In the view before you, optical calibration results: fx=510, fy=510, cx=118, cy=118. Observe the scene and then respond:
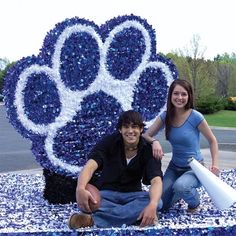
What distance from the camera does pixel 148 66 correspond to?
588 cm

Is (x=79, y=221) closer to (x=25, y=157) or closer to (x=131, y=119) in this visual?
(x=131, y=119)

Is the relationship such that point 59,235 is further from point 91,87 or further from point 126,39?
point 126,39

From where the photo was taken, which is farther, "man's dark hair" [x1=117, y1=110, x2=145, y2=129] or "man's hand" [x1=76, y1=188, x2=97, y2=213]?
"man's dark hair" [x1=117, y1=110, x2=145, y2=129]

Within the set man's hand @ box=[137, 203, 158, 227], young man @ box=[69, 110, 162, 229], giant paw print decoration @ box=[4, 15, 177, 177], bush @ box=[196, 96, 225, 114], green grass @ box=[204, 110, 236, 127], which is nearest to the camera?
man's hand @ box=[137, 203, 158, 227]

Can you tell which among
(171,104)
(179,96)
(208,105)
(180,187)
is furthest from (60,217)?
(208,105)

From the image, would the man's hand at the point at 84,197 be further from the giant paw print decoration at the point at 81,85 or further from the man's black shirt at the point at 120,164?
the giant paw print decoration at the point at 81,85

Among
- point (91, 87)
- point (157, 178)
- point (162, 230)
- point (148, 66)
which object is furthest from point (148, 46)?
point (162, 230)

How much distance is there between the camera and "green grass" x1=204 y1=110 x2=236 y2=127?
2314cm

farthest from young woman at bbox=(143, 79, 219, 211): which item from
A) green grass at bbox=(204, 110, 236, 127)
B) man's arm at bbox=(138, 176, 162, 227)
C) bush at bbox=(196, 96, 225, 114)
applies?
bush at bbox=(196, 96, 225, 114)

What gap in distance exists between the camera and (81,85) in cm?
568

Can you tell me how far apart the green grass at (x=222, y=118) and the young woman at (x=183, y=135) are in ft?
58.8

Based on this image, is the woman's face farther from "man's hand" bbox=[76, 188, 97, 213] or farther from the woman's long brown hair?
"man's hand" bbox=[76, 188, 97, 213]

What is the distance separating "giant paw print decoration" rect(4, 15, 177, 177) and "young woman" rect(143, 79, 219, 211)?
1.02 meters

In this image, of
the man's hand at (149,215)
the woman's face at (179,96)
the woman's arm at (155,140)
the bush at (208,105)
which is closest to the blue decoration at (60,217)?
the man's hand at (149,215)
